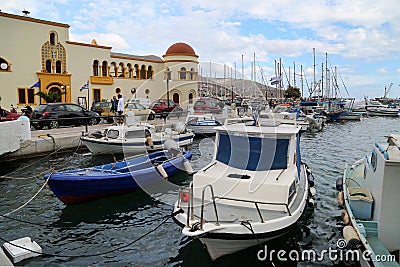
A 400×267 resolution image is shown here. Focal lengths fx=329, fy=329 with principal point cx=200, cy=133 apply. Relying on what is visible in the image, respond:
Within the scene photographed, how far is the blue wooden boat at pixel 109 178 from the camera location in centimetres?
939

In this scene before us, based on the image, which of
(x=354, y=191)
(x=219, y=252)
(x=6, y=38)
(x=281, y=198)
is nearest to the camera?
(x=219, y=252)

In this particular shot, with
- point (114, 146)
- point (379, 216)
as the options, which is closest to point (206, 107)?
point (114, 146)

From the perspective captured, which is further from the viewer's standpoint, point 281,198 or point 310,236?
point 310,236

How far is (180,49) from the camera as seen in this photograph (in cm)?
4375

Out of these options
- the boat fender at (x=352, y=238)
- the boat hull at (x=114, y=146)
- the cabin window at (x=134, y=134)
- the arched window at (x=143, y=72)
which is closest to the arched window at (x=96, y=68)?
the arched window at (x=143, y=72)

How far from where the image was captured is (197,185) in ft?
Result: 24.4

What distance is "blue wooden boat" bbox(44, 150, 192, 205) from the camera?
9.39 metres

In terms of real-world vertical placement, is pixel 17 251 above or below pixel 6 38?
below

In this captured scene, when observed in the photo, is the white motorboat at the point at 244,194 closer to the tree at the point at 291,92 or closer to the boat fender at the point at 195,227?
the boat fender at the point at 195,227

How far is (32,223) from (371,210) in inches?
317

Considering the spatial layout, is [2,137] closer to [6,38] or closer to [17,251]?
[17,251]

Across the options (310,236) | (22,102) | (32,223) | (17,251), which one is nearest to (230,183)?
(310,236)

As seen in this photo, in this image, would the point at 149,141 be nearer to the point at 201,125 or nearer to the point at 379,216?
the point at 201,125

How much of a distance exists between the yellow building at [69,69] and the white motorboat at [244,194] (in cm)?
2375
